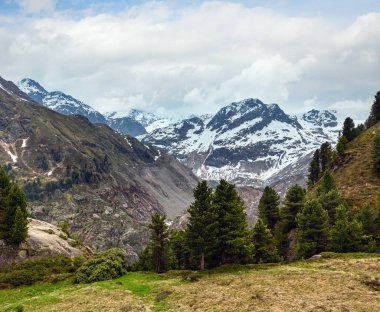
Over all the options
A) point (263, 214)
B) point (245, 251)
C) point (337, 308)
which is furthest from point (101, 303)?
point (263, 214)

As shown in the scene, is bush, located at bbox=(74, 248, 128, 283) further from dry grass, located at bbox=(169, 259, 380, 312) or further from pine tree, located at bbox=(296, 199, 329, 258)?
pine tree, located at bbox=(296, 199, 329, 258)

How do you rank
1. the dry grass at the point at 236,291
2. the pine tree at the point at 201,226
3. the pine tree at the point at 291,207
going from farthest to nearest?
the pine tree at the point at 291,207 < the pine tree at the point at 201,226 < the dry grass at the point at 236,291

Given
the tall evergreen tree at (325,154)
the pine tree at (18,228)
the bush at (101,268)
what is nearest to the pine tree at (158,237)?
the bush at (101,268)

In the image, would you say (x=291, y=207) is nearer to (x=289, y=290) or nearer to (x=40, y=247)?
(x=40, y=247)

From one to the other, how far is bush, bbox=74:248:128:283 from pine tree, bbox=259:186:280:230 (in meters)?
58.2

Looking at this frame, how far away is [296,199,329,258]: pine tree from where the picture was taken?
79.7m

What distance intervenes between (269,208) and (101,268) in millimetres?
65863

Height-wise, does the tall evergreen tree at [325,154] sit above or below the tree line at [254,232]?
above

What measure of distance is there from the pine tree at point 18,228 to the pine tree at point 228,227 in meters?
35.7

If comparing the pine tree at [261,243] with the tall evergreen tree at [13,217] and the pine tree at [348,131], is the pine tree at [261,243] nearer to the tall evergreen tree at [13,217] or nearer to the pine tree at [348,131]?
the tall evergreen tree at [13,217]

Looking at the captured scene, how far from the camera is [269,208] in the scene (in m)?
115

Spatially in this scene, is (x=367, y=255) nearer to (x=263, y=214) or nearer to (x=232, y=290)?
(x=232, y=290)

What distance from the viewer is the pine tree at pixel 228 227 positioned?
62684 mm

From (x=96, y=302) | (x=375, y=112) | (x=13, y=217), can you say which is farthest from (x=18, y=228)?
(x=375, y=112)
